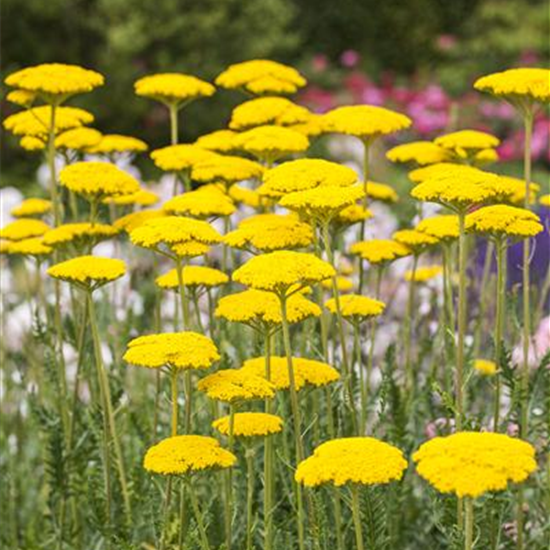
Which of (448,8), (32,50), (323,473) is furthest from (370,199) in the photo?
(448,8)

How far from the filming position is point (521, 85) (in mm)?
2590

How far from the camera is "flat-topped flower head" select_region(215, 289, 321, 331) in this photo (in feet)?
7.66

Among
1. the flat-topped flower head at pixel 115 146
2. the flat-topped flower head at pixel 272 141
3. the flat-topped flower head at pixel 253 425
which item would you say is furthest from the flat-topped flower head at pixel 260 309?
the flat-topped flower head at pixel 115 146

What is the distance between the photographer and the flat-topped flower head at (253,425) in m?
2.20

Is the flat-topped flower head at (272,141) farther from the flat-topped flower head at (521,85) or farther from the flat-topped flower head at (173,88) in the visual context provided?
the flat-topped flower head at (521,85)

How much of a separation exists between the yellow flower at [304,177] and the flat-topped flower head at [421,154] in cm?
50

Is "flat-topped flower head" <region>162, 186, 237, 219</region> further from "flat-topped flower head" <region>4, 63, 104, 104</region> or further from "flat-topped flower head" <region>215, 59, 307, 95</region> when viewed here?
"flat-topped flower head" <region>215, 59, 307, 95</region>

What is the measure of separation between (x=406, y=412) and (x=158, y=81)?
1005 millimetres

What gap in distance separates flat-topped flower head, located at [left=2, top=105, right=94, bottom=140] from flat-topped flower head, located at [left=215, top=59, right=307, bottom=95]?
0.36m

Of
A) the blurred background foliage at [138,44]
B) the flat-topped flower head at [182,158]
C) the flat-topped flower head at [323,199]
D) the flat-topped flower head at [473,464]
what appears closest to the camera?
the flat-topped flower head at [473,464]

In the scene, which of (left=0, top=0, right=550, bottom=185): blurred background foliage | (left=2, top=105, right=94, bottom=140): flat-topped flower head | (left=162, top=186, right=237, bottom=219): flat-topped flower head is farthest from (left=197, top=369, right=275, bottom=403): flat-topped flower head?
(left=0, top=0, right=550, bottom=185): blurred background foliage

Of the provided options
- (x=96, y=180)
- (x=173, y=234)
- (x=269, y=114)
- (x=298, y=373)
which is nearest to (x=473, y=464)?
(x=298, y=373)

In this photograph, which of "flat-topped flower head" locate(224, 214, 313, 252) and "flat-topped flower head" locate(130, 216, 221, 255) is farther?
"flat-topped flower head" locate(224, 214, 313, 252)

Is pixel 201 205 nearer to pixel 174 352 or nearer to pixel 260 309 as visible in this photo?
pixel 260 309
